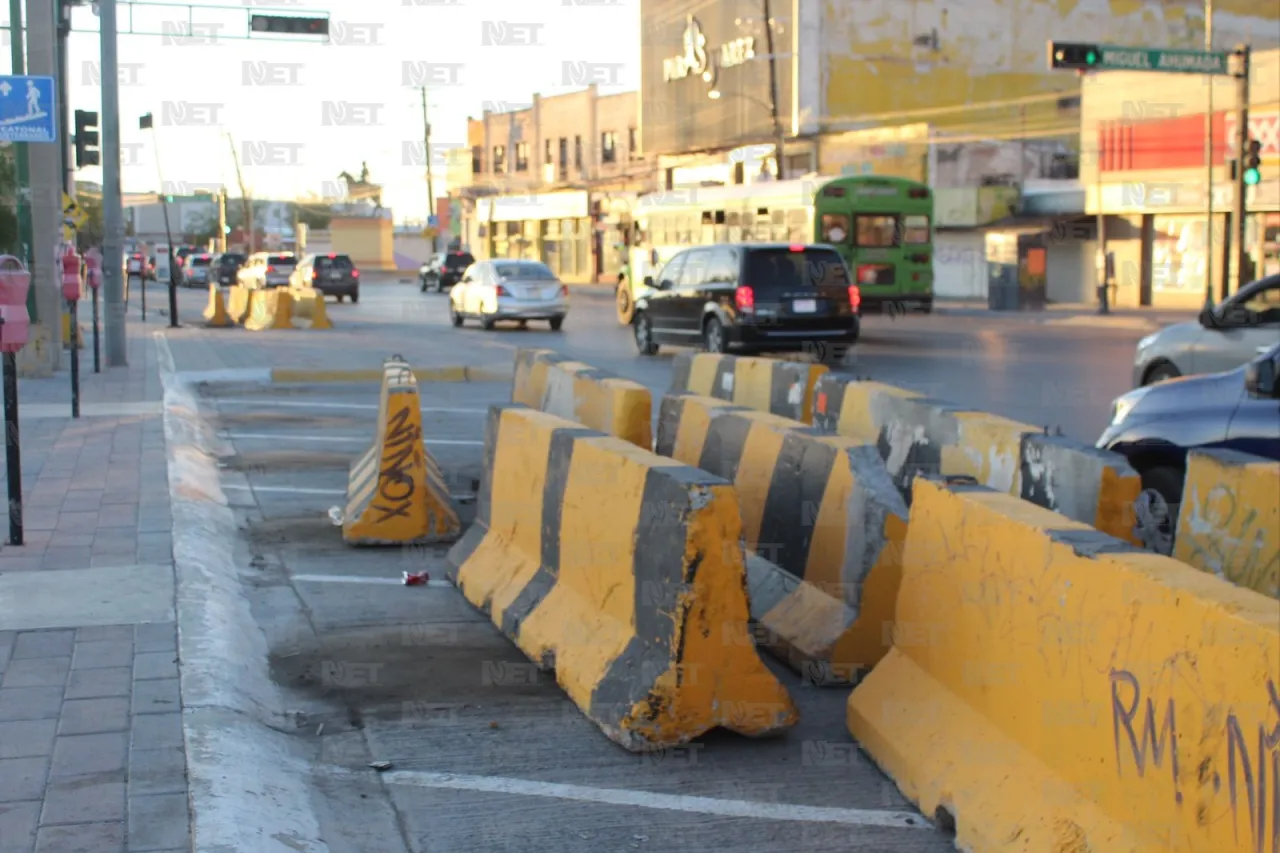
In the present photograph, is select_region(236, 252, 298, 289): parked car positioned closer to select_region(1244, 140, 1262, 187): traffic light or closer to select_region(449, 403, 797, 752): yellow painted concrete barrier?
select_region(1244, 140, 1262, 187): traffic light

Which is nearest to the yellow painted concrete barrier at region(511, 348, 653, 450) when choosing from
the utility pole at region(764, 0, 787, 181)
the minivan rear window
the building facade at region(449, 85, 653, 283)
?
the minivan rear window

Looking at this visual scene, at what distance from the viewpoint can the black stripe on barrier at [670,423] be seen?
27.7ft

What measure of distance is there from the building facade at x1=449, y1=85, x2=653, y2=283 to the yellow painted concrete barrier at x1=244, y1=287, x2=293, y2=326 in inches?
1364

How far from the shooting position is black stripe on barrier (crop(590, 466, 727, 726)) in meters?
5.41

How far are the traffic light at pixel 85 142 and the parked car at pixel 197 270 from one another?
45.6 meters

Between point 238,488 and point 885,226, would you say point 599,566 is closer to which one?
point 238,488

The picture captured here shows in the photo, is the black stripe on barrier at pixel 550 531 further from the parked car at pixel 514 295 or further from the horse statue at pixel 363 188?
the horse statue at pixel 363 188

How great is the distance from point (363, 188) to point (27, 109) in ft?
474

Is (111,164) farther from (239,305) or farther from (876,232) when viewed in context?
(876,232)

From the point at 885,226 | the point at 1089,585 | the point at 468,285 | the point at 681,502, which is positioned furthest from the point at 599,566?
the point at 468,285

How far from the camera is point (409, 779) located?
5281 millimetres

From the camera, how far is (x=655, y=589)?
18.4 feet

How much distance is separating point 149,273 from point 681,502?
69711 mm

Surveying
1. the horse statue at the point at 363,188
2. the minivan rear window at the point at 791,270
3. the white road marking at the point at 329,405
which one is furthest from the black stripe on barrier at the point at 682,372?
the horse statue at the point at 363,188
